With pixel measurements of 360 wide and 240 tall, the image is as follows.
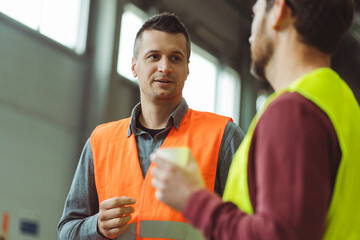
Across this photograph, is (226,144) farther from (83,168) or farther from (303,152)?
(303,152)

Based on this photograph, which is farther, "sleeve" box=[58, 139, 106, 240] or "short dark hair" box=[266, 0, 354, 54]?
"sleeve" box=[58, 139, 106, 240]

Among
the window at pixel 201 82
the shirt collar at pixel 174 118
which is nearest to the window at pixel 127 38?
the window at pixel 201 82

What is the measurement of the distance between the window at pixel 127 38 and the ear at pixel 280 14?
278 inches

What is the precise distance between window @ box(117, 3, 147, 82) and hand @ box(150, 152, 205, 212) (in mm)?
7177

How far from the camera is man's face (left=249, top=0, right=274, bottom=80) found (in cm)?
142

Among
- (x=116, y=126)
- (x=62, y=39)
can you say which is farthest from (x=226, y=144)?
(x=62, y=39)

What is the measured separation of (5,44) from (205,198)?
6108 millimetres

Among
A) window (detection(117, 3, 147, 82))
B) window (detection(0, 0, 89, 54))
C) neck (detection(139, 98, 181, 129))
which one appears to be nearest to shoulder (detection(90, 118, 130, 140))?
neck (detection(139, 98, 181, 129))

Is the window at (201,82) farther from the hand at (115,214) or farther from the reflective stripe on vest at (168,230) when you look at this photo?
the hand at (115,214)

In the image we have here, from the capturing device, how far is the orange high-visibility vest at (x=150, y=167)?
2297 mm

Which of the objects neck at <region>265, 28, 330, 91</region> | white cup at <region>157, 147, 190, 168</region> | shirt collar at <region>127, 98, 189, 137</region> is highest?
shirt collar at <region>127, 98, 189, 137</region>

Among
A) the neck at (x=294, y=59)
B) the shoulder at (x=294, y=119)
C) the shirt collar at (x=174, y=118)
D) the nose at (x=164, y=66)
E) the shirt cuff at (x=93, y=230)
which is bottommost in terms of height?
the shirt cuff at (x=93, y=230)

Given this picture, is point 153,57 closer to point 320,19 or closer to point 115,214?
point 115,214

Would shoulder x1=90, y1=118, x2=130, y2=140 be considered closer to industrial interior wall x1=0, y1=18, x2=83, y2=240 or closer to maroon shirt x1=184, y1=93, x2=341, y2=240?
maroon shirt x1=184, y1=93, x2=341, y2=240
